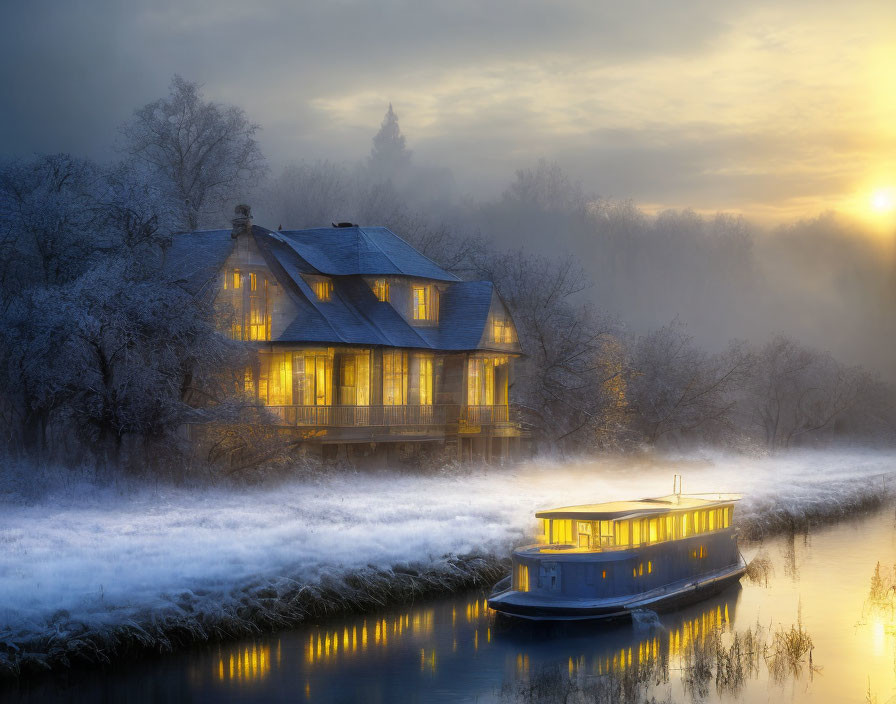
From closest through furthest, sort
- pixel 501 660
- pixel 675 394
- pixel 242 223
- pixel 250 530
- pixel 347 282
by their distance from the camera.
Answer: pixel 501 660 < pixel 250 530 < pixel 242 223 < pixel 347 282 < pixel 675 394

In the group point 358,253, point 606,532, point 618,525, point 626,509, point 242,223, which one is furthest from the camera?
point 358,253

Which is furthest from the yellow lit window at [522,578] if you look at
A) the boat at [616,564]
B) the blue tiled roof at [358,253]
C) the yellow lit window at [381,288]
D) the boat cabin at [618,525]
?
the yellow lit window at [381,288]

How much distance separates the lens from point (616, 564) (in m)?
29.3

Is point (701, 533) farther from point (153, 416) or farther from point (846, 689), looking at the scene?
point (153, 416)

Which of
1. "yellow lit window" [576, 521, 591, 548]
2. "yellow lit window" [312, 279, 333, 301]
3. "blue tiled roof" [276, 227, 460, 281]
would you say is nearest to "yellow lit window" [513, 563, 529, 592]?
"yellow lit window" [576, 521, 591, 548]

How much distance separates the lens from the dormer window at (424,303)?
5503cm

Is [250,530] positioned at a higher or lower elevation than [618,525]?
lower

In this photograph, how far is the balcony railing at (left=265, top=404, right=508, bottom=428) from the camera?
154ft

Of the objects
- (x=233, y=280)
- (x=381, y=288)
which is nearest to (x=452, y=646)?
(x=233, y=280)

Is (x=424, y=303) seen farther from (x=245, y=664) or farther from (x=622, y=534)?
(x=245, y=664)

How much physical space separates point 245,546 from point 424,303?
26.9 metres

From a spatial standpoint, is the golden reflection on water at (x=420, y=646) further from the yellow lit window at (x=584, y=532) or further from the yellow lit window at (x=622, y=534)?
the yellow lit window at (x=584, y=532)

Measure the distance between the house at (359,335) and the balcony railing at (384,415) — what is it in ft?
0.18

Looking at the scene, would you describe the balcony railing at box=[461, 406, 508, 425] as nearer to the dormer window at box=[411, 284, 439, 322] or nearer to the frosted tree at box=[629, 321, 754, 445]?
the dormer window at box=[411, 284, 439, 322]
